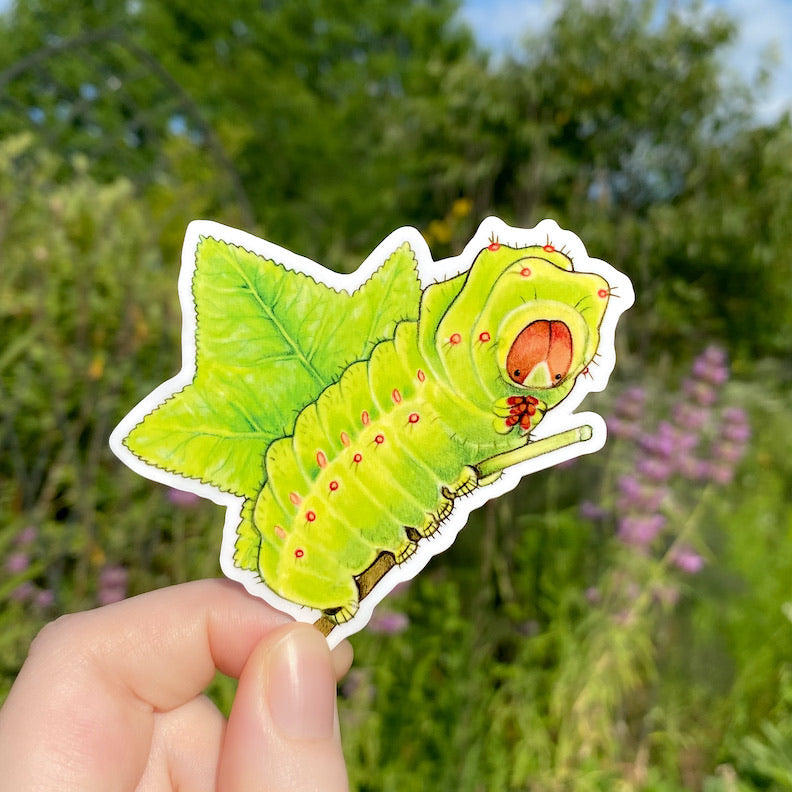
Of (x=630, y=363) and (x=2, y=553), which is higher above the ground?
(x=630, y=363)

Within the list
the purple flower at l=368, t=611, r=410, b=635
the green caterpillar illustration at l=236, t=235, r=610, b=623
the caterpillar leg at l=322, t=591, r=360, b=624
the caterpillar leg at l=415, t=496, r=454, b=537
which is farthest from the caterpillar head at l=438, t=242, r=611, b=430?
the purple flower at l=368, t=611, r=410, b=635

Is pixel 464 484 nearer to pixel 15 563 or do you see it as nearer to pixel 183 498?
pixel 183 498

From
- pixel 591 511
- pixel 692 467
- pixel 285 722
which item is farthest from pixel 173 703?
pixel 692 467

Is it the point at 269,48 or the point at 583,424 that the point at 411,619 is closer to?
the point at 583,424

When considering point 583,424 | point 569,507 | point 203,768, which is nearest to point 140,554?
point 203,768

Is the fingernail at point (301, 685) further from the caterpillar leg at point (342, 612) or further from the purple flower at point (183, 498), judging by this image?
the purple flower at point (183, 498)

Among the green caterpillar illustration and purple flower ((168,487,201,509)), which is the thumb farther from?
purple flower ((168,487,201,509))
